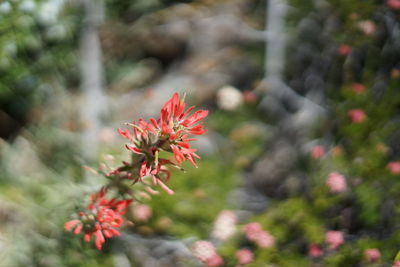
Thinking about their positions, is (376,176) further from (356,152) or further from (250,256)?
(250,256)

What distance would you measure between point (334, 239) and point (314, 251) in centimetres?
17

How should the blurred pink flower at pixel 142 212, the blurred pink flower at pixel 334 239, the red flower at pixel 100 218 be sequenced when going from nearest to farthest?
1. the red flower at pixel 100 218
2. the blurred pink flower at pixel 334 239
3. the blurred pink flower at pixel 142 212

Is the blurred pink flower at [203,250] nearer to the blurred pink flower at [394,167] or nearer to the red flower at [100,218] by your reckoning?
the red flower at [100,218]

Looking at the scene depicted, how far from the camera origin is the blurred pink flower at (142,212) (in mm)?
2998

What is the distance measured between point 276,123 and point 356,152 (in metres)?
0.82

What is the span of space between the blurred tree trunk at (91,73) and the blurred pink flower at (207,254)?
55.9 inches

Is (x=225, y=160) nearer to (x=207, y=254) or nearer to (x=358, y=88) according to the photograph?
(x=207, y=254)

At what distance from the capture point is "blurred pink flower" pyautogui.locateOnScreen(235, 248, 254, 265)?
270 cm

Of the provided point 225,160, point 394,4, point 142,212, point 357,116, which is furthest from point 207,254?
point 394,4

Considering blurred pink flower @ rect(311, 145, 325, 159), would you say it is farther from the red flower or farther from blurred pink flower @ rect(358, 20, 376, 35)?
the red flower

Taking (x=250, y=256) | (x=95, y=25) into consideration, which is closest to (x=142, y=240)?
(x=250, y=256)

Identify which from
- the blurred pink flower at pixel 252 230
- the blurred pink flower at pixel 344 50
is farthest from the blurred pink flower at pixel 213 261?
the blurred pink flower at pixel 344 50

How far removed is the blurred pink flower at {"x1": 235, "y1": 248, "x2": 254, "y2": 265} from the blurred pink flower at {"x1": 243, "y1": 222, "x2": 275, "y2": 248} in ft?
0.34

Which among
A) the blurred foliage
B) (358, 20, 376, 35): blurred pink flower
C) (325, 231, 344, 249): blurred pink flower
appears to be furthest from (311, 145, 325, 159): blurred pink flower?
(358, 20, 376, 35): blurred pink flower
